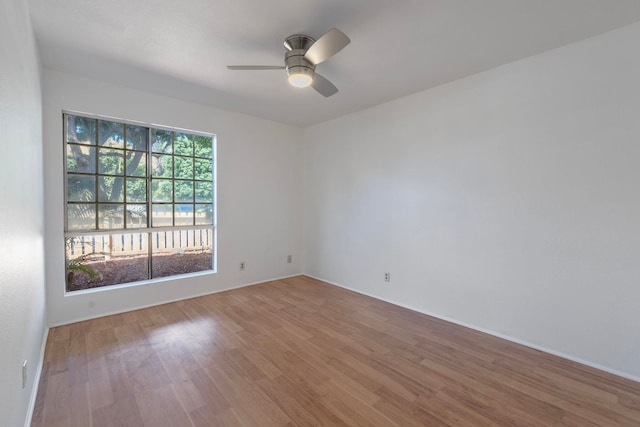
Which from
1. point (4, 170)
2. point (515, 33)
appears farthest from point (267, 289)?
point (515, 33)

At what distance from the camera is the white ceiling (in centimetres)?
185

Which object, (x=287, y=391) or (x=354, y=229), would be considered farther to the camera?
(x=354, y=229)

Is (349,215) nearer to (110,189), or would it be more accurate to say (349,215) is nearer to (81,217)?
(110,189)

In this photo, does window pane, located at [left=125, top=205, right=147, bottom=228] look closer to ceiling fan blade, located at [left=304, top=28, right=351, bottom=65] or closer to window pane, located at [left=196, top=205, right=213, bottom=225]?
window pane, located at [left=196, top=205, right=213, bottom=225]

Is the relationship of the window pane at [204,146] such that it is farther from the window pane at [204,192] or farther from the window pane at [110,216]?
the window pane at [110,216]

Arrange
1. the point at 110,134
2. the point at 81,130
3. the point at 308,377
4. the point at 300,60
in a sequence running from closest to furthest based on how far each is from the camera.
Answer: the point at 308,377, the point at 300,60, the point at 81,130, the point at 110,134

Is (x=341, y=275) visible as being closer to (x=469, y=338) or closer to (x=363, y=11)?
(x=469, y=338)

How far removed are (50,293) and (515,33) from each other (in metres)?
5.05

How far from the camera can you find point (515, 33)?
2.14 metres

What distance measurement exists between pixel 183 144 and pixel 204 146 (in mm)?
286

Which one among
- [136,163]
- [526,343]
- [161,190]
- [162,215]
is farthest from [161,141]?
[526,343]

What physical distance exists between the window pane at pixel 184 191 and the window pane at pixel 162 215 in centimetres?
16

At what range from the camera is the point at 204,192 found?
13.1 feet

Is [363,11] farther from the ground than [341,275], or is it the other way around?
[363,11]
